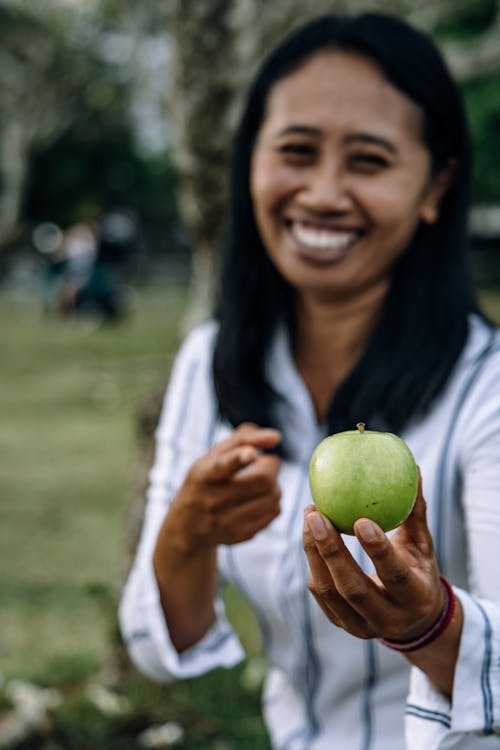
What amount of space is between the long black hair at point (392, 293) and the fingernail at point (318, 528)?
0.69 meters

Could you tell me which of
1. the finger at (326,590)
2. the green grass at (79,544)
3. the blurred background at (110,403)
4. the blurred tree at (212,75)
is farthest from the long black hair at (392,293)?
the blurred tree at (212,75)

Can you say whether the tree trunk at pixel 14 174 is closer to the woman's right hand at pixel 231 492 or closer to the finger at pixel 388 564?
the woman's right hand at pixel 231 492

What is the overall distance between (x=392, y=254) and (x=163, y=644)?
0.99 metres

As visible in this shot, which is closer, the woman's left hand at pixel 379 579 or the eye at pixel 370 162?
the woman's left hand at pixel 379 579

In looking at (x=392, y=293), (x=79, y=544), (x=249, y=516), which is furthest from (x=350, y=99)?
(x=79, y=544)

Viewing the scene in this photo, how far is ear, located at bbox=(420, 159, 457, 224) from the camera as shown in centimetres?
226

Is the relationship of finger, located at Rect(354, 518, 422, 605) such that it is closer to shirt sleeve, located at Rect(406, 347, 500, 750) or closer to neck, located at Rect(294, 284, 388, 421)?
shirt sleeve, located at Rect(406, 347, 500, 750)

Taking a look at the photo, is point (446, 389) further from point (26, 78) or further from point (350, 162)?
point (26, 78)

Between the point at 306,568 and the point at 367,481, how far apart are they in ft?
2.09

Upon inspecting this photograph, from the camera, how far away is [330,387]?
2.34 m

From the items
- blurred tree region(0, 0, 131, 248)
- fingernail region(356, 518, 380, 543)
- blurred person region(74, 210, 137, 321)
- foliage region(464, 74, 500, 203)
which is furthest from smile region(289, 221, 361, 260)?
blurred tree region(0, 0, 131, 248)

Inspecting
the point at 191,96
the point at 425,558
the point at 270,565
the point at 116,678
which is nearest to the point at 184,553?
the point at 270,565

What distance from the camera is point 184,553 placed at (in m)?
2.04

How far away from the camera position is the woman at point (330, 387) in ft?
6.46
